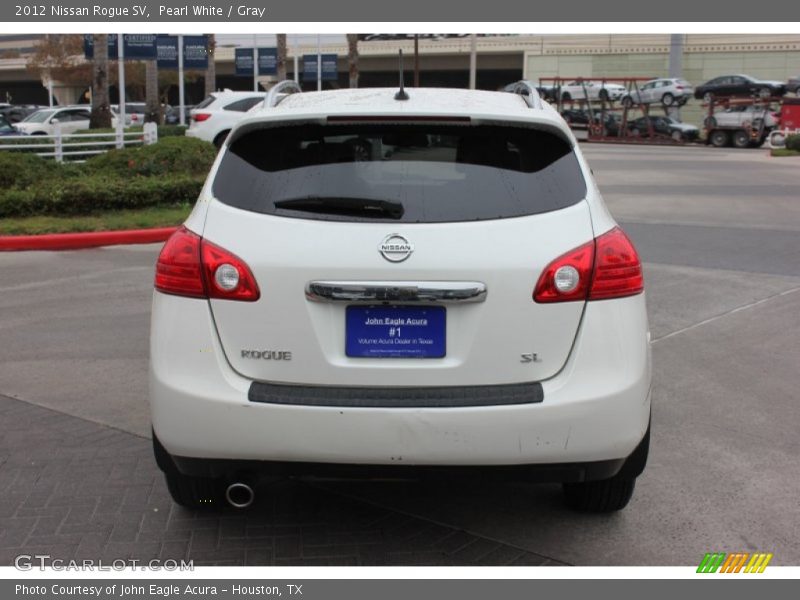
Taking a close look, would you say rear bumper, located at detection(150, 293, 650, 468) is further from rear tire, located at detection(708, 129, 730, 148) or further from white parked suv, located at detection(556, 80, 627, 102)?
white parked suv, located at detection(556, 80, 627, 102)

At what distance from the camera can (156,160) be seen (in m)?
15.0

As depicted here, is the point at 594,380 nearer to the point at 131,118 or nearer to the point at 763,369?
the point at 763,369

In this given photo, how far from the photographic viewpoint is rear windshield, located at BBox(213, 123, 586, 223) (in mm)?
3379

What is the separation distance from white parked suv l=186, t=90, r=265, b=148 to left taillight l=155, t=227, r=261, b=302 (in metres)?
19.9

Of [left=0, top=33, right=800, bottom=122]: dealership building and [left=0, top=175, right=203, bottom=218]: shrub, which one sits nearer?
[left=0, top=175, right=203, bottom=218]: shrub

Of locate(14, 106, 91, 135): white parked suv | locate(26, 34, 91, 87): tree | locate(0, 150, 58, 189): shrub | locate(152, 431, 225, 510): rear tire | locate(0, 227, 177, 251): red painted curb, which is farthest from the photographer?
locate(26, 34, 91, 87): tree

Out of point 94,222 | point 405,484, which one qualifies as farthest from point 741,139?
point 405,484

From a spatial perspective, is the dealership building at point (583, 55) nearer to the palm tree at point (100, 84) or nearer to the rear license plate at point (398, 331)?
the palm tree at point (100, 84)

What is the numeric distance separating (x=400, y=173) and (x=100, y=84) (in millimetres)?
25399

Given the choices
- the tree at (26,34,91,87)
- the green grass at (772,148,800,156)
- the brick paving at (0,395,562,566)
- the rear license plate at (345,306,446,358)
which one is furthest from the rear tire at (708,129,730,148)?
the tree at (26,34,91,87)

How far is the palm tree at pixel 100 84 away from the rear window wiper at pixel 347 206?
2480cm

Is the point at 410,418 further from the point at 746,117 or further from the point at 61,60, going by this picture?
the point at 61,60

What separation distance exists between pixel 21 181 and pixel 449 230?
1186 cm

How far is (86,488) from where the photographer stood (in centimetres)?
431
